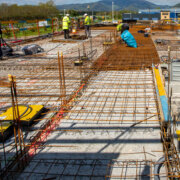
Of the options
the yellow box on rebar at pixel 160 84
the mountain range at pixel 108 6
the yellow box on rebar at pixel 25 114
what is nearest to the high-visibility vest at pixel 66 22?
the mountain range at pixel 108 6

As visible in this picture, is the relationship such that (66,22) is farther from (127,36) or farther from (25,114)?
(25,114)

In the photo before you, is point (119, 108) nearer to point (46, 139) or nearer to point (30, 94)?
point (46, 139)

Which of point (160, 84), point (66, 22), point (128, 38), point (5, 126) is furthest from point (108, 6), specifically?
point (5, 126)

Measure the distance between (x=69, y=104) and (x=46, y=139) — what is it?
1080mm

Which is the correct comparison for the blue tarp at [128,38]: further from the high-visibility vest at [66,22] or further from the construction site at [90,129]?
the high-visibility vest at [66,22]

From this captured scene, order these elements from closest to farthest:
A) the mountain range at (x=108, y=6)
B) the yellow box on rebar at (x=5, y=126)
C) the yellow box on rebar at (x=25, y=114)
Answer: the yellow box on rebar at (x=5, y=126) < the yellow box on rebar at (x=25, y=114) < the mountain range at (x=108, y=6)

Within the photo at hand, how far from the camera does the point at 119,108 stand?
4062 millimetres

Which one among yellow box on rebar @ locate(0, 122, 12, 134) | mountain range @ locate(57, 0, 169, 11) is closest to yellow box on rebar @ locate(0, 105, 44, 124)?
yellow box on rebar @ locate(0, 122, 12, 134)

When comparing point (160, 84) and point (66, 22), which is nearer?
point (160, 84)

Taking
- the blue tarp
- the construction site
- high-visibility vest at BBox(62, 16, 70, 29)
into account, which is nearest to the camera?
the construction site

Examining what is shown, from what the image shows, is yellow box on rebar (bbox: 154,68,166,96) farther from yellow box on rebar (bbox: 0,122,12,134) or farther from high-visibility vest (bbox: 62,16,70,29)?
high-visibility vest (bbox: 62,16,70,29)

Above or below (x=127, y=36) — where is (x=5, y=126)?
below

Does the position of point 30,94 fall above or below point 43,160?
above

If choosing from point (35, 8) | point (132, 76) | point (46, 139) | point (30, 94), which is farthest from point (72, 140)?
point (35, 8)
